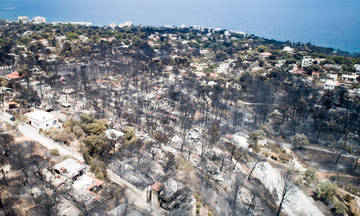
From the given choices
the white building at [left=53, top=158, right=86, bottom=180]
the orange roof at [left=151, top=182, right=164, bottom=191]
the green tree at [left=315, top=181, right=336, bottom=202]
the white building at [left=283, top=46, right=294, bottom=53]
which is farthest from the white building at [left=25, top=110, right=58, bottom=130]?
the white building at [left=283, top=46, right=294, bottom=53]

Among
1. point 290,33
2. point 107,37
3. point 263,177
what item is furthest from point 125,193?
point 290,33

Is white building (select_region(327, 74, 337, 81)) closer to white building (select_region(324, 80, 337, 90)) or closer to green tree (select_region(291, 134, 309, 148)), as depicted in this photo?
white building (select_region(324, 80, 337, 90))

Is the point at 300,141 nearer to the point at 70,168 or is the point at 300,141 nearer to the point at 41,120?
the point at 70,168

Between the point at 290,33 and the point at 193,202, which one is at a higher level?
the point at 290,33

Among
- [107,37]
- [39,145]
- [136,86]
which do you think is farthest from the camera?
[107,37]

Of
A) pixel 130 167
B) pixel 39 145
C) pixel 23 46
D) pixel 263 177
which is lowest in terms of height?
pixel 263 177

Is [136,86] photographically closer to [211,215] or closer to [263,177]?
[263,177]
